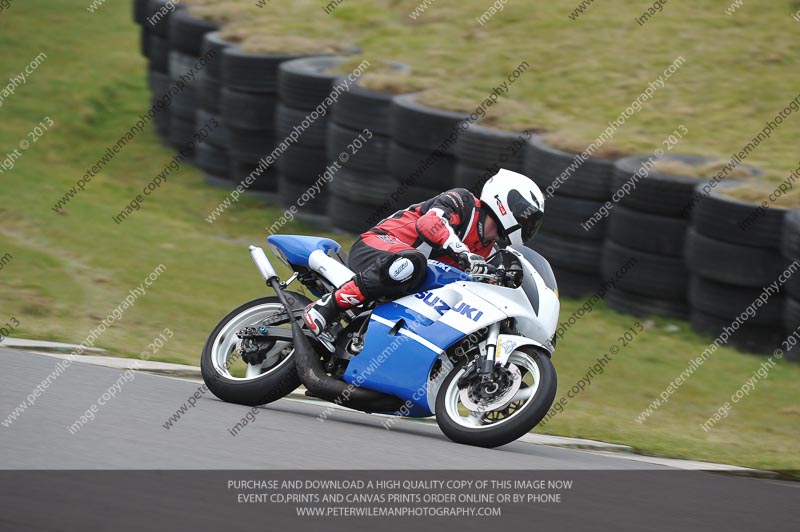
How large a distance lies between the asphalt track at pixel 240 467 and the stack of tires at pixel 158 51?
37.4 ft

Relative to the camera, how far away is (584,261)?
36.4 feet

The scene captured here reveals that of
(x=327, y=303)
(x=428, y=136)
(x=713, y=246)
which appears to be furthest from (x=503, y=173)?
(x=428, y=136)

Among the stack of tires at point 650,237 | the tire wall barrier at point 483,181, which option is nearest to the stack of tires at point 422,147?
the tire wall barrier at point 483,181

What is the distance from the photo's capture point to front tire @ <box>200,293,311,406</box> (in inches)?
272

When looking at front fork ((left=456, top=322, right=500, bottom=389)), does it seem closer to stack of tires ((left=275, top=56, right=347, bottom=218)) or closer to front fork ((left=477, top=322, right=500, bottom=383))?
front fork ((left=477, top=322, right=500, bottom=383))

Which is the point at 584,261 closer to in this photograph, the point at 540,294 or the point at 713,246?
the point at 713,246

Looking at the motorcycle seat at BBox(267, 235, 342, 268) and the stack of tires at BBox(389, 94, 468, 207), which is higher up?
the motorcycle seat at BBox(267, 235, 342, 268)

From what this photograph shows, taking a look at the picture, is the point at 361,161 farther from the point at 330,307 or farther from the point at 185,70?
the point at 330,307

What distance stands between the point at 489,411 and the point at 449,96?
6.87m

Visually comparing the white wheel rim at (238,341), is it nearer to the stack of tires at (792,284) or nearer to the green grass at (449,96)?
the green grass at (449,96)

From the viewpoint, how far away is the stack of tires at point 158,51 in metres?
17.9

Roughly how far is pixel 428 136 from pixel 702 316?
3.60m

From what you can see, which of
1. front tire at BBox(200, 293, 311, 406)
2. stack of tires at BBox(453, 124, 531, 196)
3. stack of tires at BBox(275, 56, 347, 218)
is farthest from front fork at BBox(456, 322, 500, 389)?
stack of tires at BBox(275, 56, 347, 218)
